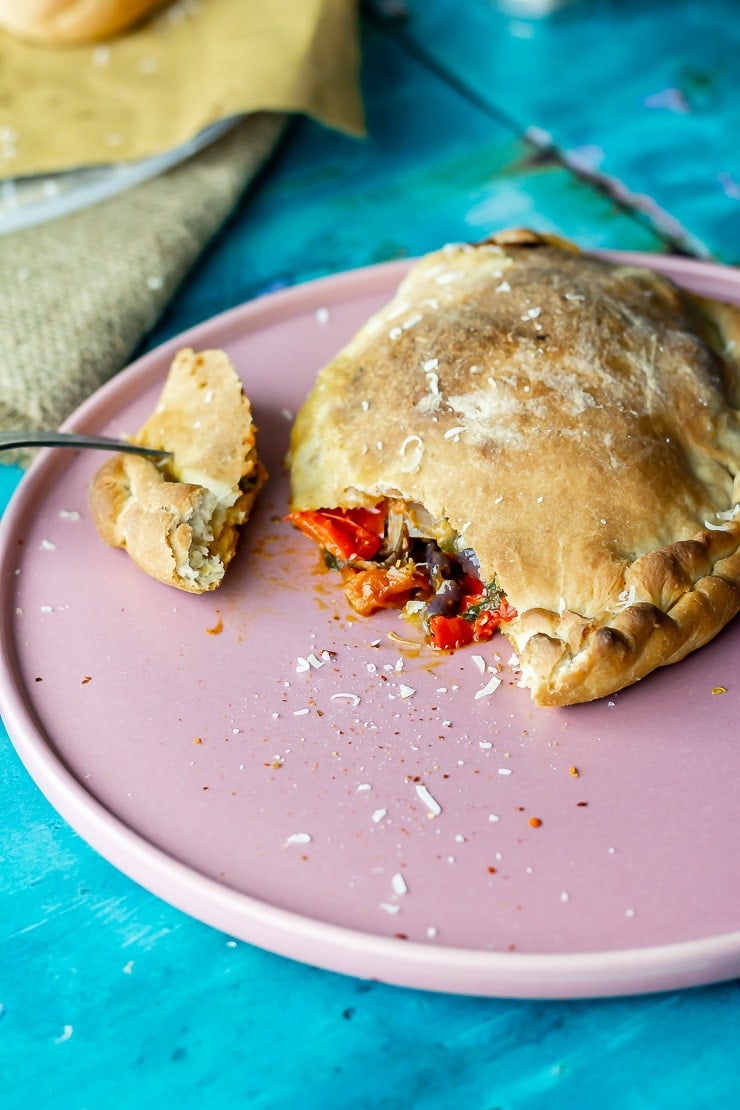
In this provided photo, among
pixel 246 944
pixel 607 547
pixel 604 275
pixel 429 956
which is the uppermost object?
pixel 604 275

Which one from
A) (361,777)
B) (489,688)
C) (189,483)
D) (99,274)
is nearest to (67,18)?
(99,274)

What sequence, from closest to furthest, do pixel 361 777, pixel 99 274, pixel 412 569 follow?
pixel 361 777 < pixel 412 569 < pixel 99 274

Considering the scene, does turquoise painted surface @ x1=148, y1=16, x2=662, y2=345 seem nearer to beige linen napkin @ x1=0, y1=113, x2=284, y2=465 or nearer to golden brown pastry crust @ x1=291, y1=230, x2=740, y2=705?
beige linen napkin @ x1=0, y1=113, x2=284, y2=465

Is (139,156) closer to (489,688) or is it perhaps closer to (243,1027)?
(489,688)

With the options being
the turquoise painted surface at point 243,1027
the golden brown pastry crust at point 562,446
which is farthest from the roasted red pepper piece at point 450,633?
the turquoise painted surface at point 243,1027

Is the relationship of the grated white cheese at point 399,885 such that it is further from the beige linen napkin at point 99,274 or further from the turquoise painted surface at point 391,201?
the turquoise painted surface at point 391,201

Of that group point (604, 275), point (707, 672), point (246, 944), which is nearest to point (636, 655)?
point (707, 672)

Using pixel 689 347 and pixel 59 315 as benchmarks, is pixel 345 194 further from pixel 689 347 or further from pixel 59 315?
pixel 689 347
